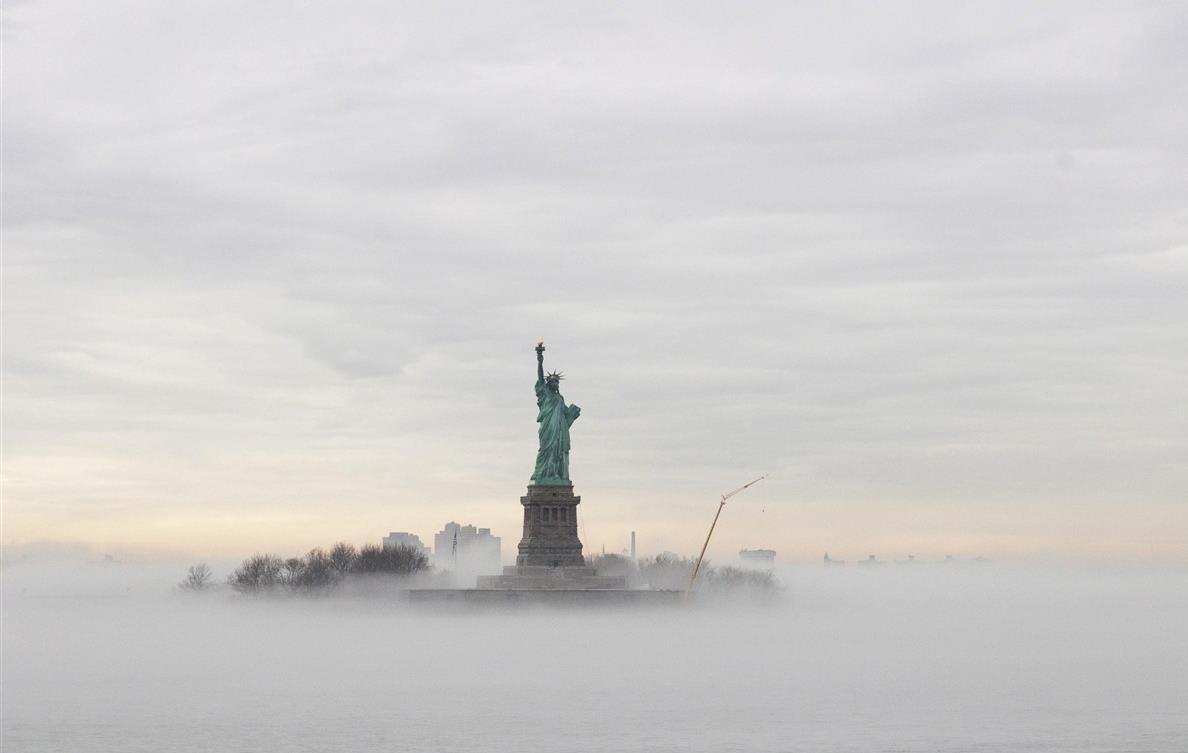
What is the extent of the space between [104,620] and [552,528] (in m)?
66.0

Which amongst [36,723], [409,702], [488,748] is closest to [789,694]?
[409,702]

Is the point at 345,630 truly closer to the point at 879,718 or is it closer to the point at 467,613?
the point at 467,613

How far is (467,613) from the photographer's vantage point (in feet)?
326

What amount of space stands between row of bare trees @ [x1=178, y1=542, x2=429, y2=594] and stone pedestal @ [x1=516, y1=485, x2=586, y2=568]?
34489 millimetres

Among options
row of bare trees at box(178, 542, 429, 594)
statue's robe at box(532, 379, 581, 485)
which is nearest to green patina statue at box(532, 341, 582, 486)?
statue's robe at box(532, 379, 581, 485)

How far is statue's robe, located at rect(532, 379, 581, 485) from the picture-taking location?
97188 mm

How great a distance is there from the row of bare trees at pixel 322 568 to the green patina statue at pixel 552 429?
112ft

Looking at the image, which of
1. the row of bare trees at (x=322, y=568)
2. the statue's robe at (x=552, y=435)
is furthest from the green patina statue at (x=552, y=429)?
the row of bare trees at (x=322, y=568)

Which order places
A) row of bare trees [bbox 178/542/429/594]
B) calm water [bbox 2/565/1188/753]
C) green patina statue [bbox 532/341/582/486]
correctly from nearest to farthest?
calm water [bbox 2/565/1188/753] → green patina statue [bbox 532/341/582/486] → row of bare trees [bbox 178/542/429/594]

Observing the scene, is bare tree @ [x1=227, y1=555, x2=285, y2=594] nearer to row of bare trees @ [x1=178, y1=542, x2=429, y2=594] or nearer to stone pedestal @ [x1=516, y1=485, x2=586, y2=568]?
row of bare trees @ [x1=178, y1=542, x2=429, y2=594]

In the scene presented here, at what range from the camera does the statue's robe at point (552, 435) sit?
9719 centimetres

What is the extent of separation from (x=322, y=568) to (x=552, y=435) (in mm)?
40456

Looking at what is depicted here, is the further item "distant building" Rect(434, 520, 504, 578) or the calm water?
"distant building" Rect(434, 520, 504, 578)

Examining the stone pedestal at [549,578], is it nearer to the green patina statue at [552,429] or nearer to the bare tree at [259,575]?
the green patina statue at [552,429]
